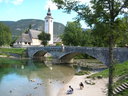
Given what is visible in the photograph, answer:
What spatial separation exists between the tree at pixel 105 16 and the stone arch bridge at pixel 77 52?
1401 inches

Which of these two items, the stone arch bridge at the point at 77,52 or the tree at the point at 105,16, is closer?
the tree at the point at 105,16

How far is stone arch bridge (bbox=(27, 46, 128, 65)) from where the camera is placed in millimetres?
52219

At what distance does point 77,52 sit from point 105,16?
55.4m

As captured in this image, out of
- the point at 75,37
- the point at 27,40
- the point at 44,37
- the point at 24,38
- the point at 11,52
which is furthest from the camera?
the point at 27,40

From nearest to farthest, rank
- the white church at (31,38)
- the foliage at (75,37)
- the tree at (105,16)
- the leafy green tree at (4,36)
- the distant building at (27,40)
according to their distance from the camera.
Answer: the tree at (105,16), the foliage at (75,37), the leafy green tree at (4,36), the distant building at (27,40), the white church at (31,38)

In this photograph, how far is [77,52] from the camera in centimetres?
6912

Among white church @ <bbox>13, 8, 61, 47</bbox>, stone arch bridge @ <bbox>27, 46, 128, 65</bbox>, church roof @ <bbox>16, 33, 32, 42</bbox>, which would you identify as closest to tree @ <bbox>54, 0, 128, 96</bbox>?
stone arch bridge @ <bbox>27, 46, 128, 65</bbox>

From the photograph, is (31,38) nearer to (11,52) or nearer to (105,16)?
(11,52)

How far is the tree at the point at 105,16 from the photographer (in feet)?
44.7

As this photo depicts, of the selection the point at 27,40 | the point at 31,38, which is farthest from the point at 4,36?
the point at 31,38

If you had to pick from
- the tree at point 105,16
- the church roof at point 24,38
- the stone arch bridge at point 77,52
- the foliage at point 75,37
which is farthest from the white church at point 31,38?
the tree at point 105,16

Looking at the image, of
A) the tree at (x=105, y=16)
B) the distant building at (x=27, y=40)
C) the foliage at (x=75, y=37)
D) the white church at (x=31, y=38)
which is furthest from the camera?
the white church at (x=31, y=38)

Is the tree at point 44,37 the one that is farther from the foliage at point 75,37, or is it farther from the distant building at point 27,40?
the foliage at point 75,37

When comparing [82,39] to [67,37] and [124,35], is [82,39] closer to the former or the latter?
[67,37]
